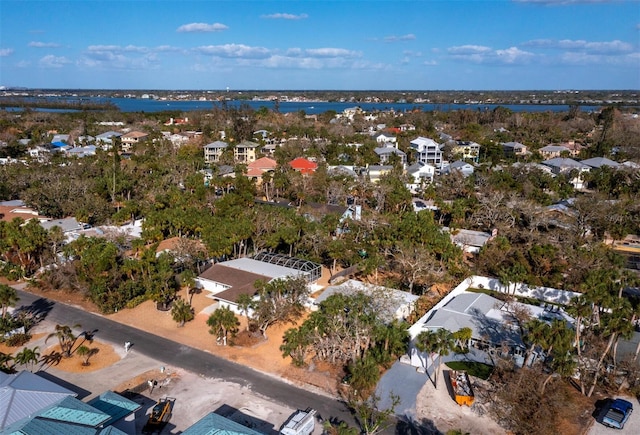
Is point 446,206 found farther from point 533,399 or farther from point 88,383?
point 88,383

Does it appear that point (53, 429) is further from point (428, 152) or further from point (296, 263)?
point (428, 152)

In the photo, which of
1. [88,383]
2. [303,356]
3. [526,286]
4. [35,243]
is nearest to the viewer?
[88,383]

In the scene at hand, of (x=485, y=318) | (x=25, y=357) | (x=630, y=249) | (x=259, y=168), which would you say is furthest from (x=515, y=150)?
(x=25, y=357)

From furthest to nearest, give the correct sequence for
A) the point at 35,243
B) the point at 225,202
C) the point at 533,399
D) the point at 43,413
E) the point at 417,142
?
1. the point at 417,142
2. the point at 225,202
3. the point at 35,243
4. the point at 533,399
5. the point at 43,413

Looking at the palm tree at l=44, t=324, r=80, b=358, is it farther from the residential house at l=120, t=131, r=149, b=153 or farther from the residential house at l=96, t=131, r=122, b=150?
the residential house at l=120, t=131, r=149, b=153

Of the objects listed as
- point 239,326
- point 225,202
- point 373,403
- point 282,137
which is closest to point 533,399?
point 373,403

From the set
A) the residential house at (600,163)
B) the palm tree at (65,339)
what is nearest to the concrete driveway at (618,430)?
the palm tree at (65,339)
